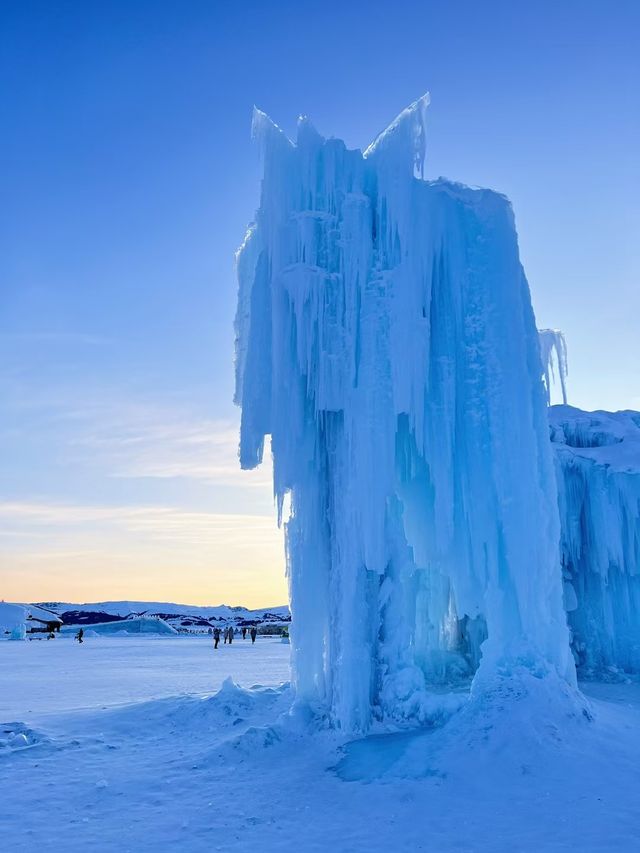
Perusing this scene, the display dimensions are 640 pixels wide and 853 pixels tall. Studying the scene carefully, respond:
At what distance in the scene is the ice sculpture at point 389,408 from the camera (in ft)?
42.3

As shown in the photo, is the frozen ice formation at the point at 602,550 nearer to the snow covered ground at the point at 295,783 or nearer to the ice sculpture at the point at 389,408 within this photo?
the snow covered ground at the point at 295,783

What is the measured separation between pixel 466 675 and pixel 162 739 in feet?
32.2

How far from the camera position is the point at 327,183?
14.6 metres

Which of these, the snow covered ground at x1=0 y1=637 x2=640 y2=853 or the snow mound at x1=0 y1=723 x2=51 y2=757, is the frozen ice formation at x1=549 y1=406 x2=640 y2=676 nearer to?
the snow covered ground at x1=0 y1=637 x2=640 y2=853

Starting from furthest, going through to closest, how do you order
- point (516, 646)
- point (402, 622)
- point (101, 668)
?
point (101, 668)
point (402, 622)
point (516, 646)

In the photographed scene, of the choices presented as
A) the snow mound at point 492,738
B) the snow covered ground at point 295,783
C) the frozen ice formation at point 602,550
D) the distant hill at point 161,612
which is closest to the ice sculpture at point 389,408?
the snow mound at point 492,738

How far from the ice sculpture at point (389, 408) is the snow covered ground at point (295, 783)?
1.62 meters

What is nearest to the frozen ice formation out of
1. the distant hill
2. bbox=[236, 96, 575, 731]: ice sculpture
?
bbox=[236, 96, 575, 731]: ice sculpture

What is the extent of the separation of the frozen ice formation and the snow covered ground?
26.0 feet

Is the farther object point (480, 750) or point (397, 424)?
point (397, 424)

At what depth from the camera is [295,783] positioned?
10117mm

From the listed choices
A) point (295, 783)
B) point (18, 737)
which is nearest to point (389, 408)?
point (295, 783)

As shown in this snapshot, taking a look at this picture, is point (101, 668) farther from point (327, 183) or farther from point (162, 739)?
point (327, 183)

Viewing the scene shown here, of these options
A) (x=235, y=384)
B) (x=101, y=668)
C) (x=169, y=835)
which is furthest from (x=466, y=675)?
(x=101, y=668)
